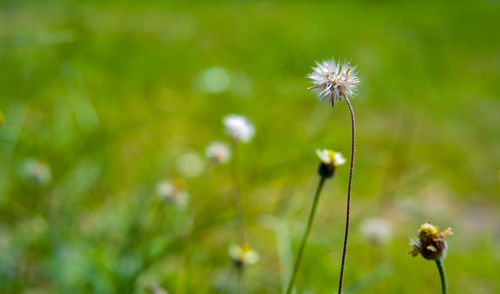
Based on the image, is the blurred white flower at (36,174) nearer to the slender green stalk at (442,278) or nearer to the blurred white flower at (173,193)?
the blurred white flower at (173,193)

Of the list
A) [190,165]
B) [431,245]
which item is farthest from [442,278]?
[190,165]

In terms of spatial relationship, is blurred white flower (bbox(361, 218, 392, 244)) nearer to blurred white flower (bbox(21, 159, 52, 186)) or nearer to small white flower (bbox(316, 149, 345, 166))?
small white flower (bbox(316, 149, 345, 166))

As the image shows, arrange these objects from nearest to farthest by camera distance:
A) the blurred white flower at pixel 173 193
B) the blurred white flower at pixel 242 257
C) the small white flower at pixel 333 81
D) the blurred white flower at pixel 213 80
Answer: the small white flower at pixel 333 81 < the blurred white flower at pixel 242 257 < the blurred white flower at pixel 173 193 < the blurred white flower at pixel 213 80

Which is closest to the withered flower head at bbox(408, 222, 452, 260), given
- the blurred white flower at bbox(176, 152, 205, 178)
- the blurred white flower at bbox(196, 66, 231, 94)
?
the blurred white flower at bbox(176, 152, 205, 178)

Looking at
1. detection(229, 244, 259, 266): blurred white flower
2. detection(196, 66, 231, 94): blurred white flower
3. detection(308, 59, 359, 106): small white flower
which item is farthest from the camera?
detection(196, 66, 231, 94): blurred white flower

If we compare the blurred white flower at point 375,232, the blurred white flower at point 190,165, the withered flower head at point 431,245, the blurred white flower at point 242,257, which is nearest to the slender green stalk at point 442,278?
the withered flower head at point 431,245

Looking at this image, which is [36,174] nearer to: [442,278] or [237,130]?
[237,130]

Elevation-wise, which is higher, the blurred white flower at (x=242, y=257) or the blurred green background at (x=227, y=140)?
the blurred green background at (x=227, y=140)
